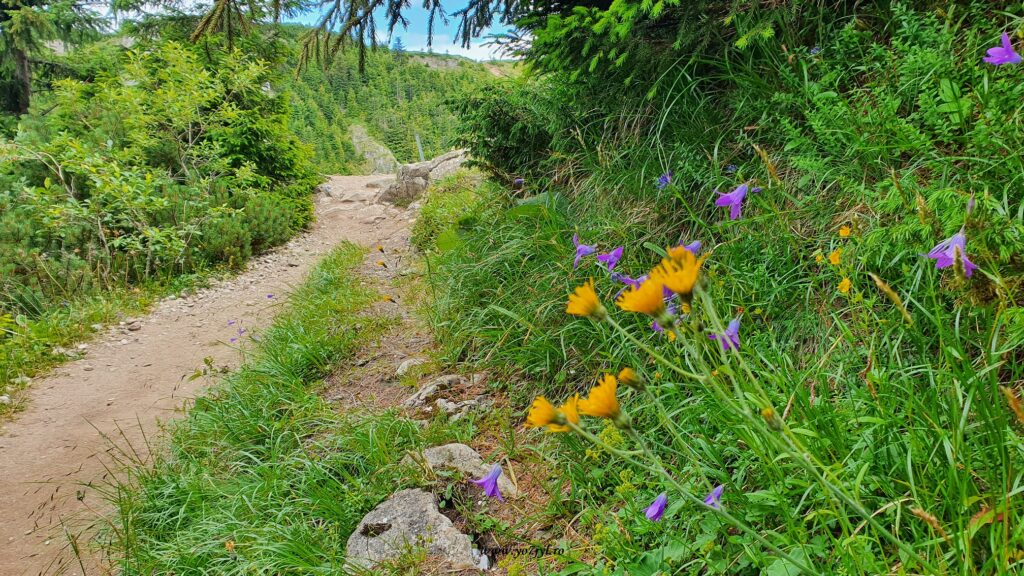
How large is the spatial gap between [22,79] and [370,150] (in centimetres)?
3257

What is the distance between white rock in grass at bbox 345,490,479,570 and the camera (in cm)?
176

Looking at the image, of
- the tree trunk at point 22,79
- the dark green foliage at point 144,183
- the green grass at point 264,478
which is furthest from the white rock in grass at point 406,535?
the tree trunk at point 22,79

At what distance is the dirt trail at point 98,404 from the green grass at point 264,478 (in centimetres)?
33

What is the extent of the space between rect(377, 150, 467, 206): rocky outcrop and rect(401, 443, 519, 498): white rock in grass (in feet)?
34.1

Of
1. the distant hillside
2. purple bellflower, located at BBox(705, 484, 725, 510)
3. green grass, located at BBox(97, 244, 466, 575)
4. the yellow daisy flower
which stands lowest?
green grass, located at BBox(97, 244, 466, 575)

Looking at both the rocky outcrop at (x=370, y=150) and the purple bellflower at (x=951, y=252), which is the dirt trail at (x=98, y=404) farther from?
the rocky outcrop at (x=370, y=150)

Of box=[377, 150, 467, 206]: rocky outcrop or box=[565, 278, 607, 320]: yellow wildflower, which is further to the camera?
box=[377, 150, 467, 206]: rocky outcrop

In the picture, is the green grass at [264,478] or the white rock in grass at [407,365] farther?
the white rock in grass at [407,365]

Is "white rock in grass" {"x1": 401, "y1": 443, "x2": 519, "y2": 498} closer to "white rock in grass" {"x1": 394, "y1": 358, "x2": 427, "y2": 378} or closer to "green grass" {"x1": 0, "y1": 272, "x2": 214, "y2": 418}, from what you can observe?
"white rock in grass" {"x1": 394, "y1": 358, "x2": 427, "y2": 378}

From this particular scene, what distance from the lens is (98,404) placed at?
13.3 ft

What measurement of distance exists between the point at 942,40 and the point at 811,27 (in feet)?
2.24

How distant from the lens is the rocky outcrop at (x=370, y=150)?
38625 mm

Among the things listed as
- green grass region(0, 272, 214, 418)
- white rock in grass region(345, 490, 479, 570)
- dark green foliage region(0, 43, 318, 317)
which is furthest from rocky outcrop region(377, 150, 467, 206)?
white rock in grass region(345, 490, 479, 570)

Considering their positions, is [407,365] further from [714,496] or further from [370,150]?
[370,150]
